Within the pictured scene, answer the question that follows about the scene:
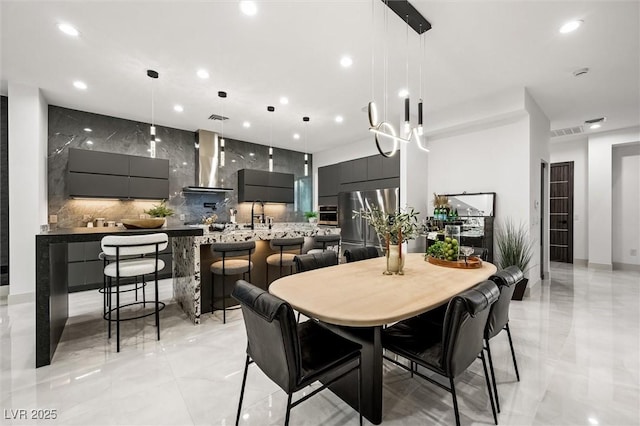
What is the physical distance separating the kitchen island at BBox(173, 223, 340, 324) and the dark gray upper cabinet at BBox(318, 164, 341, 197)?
9.93ft

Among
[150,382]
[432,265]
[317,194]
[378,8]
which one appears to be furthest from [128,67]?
[317,194]

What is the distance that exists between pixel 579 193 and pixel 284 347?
7767mm

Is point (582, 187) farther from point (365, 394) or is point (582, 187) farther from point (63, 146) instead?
point (63, 146)

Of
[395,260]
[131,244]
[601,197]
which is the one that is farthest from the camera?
[601,197]

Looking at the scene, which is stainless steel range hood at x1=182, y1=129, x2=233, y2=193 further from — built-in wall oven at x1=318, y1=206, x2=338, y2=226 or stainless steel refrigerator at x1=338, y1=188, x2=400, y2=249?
stainless steel refrigerator at x1=338, y1=188, x2=400, y2=249

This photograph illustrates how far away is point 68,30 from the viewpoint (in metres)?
2.55

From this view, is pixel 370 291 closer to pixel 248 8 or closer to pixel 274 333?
pixel 274 333

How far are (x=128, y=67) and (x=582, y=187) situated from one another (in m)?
8.57

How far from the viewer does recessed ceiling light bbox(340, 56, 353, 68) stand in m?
3.01

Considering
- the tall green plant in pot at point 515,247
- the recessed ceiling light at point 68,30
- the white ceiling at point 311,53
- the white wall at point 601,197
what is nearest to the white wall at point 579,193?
the white wall at point 601,197

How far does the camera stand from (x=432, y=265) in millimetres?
2484

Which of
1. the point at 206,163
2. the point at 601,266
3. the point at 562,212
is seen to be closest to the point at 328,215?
the point at 206,163

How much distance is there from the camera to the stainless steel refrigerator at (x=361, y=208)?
5230mm

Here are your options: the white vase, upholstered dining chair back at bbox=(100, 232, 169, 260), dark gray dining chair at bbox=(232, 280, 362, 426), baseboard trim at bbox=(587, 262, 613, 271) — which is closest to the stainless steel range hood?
upholstered dining chair back at bbox=(100, 232, 169, 260)
